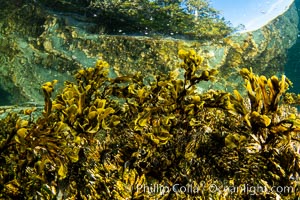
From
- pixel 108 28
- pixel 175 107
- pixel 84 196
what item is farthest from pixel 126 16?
pixel 84 196

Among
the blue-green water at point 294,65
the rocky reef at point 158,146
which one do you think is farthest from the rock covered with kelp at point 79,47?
the rocky reef at point 158,146

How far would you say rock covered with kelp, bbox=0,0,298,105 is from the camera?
27.2 feet

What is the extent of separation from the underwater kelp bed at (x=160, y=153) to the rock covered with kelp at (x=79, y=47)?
20.2 feet

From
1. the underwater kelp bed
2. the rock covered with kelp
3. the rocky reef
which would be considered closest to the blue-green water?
the rock covered with kelp

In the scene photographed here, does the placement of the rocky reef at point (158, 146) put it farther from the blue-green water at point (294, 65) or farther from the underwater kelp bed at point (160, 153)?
the blue-green water at point (294, 65)

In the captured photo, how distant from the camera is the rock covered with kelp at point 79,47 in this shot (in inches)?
326

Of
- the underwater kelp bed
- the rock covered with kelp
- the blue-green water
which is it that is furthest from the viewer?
the blue-green water

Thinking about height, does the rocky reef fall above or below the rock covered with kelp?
below

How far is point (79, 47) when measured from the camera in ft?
29.0

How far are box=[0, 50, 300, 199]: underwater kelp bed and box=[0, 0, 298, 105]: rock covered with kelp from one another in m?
6.17

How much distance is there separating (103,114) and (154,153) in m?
0.50

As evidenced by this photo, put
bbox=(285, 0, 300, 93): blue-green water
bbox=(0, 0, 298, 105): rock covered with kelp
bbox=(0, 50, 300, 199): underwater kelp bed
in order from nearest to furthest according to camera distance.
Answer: bbox=(0, 50, 300, 199): underwater kelp bed
bbox=(0, 0, 298, 105): rock covered with kelp
bbox=(285, 0, 300, 93): blue-green water

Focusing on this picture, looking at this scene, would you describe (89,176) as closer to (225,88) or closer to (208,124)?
(208,124)

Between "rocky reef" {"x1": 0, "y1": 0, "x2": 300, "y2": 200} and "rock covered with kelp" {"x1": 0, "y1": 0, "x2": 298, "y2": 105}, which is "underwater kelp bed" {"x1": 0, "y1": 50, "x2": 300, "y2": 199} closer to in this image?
"rocky reef" {"x1": 0, "y1": 0, "x2": 300, "y2": 200}
